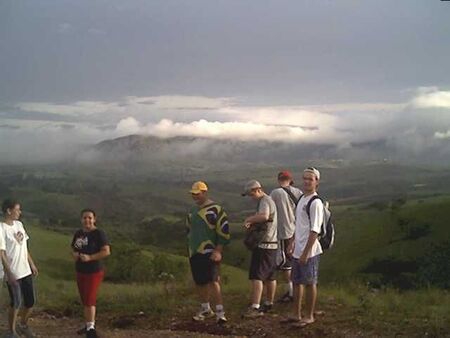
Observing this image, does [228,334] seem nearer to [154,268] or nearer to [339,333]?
[339,333]

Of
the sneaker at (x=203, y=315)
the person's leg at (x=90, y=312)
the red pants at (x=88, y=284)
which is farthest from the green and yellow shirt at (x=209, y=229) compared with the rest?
the person's leg at (x=90, y=312)

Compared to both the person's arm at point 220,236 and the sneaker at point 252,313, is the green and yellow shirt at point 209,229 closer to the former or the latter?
the person's arm at point 220,236

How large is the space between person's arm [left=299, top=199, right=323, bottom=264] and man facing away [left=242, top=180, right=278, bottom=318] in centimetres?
89

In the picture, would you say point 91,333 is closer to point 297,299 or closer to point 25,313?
point 25,313

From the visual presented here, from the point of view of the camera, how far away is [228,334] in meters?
7.66

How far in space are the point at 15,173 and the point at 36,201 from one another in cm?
1622

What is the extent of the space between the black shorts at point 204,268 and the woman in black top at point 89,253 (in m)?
1.25

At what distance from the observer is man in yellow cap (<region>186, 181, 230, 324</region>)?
7.85 meters

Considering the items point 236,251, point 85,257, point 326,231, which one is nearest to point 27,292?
point 85,257

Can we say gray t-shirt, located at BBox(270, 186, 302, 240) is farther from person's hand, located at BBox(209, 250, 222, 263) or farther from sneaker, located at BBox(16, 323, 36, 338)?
sneaker, located at BBox(16, 323, 36, 338)

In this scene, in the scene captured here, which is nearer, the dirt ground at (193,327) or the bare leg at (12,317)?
the bare leg at (12,317)

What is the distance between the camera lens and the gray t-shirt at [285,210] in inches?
328

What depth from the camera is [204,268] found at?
7.95 m

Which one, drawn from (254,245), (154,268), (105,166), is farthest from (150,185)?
(254,245)
